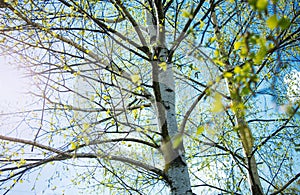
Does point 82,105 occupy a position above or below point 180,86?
below

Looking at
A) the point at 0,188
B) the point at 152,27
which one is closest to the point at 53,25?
the point at 152,27

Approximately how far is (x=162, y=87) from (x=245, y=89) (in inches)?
76.7

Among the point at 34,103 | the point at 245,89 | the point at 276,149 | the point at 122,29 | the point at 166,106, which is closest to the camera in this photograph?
the point at 245,89

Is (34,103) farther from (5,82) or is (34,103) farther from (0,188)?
(0,188)

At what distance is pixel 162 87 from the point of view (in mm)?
2627

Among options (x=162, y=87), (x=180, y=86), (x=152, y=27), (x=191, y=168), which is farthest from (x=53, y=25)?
(x=191, y=168)

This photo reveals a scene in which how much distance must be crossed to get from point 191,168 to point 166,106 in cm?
139

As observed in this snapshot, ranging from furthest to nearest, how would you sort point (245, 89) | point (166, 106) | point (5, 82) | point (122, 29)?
point (122, 29), point (5, 82), point (166, 106), point (245, 89)

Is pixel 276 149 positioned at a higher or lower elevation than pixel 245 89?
higher

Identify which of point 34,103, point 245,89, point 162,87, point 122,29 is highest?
point 122,29

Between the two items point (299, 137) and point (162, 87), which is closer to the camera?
point (162, 87)

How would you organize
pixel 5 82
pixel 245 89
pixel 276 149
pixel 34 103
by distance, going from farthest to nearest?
1. pixel 276 149
2. pixel 34 103
3. pixel 5 82
4. pixel 245 89

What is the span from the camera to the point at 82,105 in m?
3.48

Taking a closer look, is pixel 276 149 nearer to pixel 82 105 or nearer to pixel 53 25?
pixel 82 105
